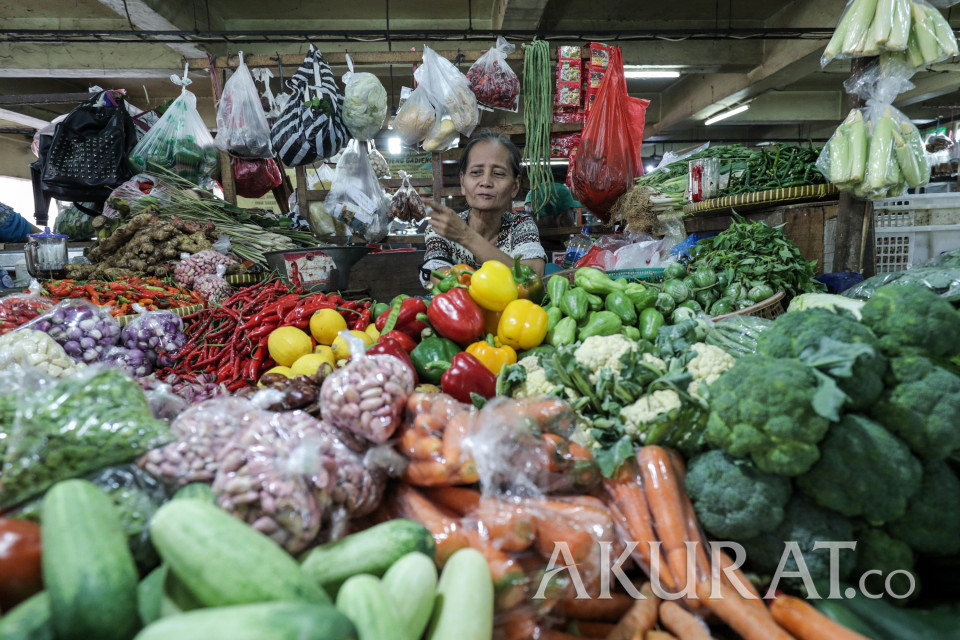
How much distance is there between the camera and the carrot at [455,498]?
1266 millimetres

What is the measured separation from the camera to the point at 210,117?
36.3ft

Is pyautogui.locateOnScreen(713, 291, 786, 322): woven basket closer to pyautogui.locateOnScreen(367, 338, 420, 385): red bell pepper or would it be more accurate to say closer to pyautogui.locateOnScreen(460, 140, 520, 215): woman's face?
pyautogui.locateOnScreen(367, 338, 420, 385): red bell pepper

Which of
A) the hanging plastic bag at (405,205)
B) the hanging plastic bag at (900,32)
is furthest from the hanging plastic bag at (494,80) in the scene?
the hanging plastic bag at (900,32)

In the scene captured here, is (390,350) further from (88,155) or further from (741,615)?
(88,155)

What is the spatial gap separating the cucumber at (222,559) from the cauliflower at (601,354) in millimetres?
1097

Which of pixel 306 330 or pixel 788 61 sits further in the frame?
pixel 788 61

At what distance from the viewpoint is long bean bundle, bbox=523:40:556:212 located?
4.73 metres

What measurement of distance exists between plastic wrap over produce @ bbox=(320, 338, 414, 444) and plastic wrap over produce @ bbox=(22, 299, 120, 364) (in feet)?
5.62

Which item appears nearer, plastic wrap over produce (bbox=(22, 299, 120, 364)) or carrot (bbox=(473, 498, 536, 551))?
carrot (bbox=(473, 498, 536, 551))

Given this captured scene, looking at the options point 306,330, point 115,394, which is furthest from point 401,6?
point 115,394

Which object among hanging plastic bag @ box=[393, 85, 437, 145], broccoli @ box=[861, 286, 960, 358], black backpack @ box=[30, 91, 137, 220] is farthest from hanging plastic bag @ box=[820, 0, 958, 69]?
black backpack @ box=[30, 91, 137, 220]

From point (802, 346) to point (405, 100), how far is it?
390 cm

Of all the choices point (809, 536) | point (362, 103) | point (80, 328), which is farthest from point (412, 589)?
point (362, 103)

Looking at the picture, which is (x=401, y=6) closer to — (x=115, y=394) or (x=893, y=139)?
(x=893, y=139)
